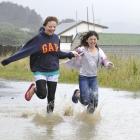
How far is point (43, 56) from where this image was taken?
392 inches

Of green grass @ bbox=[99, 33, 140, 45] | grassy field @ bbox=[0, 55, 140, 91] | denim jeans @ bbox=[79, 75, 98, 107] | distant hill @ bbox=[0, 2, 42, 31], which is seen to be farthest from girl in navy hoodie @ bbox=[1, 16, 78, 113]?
distant hill @ bbox=[0, 2, 42, 31]

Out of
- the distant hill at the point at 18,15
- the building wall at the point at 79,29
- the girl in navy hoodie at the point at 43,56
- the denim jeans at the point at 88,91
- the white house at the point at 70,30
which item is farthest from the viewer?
the distant hill at the point at 18,15

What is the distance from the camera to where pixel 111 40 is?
217 feet

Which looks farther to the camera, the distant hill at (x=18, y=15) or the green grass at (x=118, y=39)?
the distant hill at (x=18, y=15)

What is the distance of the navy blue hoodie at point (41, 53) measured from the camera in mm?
9922

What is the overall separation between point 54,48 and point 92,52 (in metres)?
0.80

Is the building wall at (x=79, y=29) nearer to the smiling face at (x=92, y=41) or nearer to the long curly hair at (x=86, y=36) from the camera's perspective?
the long curly hair at (x=86, y=36)

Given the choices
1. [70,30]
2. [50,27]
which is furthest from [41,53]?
[70,30]

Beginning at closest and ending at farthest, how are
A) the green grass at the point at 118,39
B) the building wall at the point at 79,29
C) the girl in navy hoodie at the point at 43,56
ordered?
the girl in navy hoodie at the point at 43,56 < the green grass at the point at 118,39 < the building wall at the point at 79,29

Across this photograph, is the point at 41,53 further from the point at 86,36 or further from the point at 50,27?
the point at 86,36

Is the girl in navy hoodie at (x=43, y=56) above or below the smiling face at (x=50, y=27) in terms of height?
below

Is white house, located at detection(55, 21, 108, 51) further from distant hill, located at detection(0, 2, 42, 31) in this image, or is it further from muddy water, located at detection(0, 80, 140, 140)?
distant hill, located at detection(0, 2, 42, 31)

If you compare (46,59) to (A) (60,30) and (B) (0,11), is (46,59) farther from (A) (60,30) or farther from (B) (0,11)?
(B) (0,11)

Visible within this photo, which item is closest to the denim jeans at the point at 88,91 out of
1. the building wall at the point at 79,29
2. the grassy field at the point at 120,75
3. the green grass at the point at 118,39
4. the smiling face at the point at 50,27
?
the smiling face at the point at 50,27
